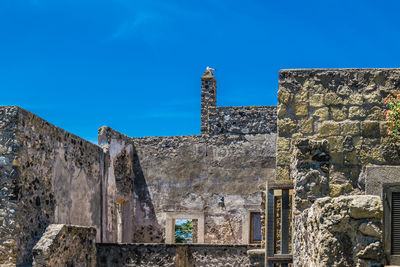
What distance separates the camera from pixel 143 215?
15094mm

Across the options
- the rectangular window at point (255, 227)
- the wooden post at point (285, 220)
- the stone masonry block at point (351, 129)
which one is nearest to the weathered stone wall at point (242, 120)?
the rectangular window at point (255, 227)

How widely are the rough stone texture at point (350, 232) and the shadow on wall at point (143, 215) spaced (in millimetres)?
11950

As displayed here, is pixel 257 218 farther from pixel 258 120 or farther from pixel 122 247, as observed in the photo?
pixel 122 247

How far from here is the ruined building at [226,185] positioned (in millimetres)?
4848

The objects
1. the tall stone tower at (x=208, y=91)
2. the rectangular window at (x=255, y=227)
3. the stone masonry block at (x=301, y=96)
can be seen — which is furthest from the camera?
the tall stone tower at (x=208, y=91)

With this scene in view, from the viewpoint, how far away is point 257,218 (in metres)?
14.8

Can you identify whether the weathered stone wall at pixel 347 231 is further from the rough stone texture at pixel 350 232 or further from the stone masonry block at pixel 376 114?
the stone masonry block at pixel 376 114

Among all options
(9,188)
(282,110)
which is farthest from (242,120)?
(282,110)

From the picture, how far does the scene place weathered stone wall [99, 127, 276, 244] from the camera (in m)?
14.4

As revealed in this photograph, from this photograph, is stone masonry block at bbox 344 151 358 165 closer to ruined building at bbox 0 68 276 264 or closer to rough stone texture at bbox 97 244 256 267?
rough stone texture at bbox 97 244 256 267

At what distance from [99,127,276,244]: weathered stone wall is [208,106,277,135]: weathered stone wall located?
0.19 metres

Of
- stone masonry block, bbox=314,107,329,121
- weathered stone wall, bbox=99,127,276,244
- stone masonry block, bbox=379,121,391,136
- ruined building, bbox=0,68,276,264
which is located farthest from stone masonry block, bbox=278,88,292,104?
weathered stone wall, bbox=99,127,276,244

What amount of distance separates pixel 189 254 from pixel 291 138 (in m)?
4.75

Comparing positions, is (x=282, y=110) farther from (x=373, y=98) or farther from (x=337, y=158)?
(x=373, y=98)
